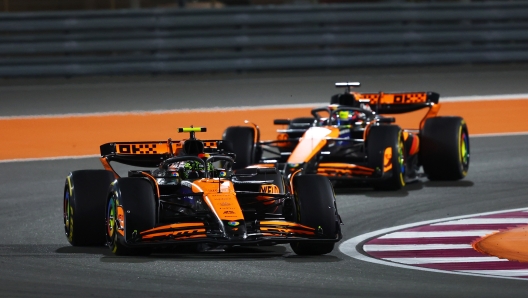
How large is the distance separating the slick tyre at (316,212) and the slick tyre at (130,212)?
116 centimetres

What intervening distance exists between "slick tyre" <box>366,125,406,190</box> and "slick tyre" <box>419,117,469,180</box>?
1.03 m

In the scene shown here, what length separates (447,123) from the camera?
52.3 feet

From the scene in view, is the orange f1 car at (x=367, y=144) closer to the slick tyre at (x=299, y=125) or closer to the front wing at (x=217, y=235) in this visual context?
the slick tyre at (x=299, y=125)

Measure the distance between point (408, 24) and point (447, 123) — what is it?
36.9 feet

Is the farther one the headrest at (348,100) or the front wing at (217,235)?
the headrest at (348,100)

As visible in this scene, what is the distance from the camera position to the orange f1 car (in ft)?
48.2

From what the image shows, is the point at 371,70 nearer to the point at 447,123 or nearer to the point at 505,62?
the point at 505,62

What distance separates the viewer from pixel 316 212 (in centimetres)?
1018

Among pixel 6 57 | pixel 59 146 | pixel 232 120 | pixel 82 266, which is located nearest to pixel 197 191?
pixel 82 266

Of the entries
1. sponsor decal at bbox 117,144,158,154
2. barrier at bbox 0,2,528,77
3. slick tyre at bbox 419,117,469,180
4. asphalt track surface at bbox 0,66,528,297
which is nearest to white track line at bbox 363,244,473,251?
asphalt track surface at bbox 0,66,528,297

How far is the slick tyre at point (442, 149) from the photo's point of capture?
15.8 m

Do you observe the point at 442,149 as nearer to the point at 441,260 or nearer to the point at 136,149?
the point at 136,149

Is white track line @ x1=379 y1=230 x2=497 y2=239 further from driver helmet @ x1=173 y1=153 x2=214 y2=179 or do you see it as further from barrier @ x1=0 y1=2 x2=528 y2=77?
barrier @ x1=0 y1=2 x2=528 y2=77

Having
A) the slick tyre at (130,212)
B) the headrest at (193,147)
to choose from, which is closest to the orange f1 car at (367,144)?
the headrest at (193,147)
